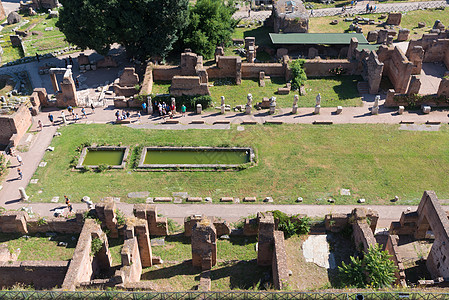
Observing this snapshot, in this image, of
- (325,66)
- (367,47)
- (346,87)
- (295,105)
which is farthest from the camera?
(367,47)

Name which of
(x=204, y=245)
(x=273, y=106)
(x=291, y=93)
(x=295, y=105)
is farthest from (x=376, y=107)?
(x=204, y=245)

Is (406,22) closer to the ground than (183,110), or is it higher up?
higher up

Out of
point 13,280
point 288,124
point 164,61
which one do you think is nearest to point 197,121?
point 288,124

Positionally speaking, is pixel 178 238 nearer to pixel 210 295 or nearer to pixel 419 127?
pixel 210 295

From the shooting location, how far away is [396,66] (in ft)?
135

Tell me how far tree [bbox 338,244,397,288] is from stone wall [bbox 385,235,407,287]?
0.85 m

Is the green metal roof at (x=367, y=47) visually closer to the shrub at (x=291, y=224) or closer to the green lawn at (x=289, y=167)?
the green lawn at (x=289, y=167)

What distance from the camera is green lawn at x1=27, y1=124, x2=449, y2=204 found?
3080 centimetres

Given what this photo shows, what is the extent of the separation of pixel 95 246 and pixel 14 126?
16.1 metres

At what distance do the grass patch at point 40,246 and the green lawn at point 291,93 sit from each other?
18154mm

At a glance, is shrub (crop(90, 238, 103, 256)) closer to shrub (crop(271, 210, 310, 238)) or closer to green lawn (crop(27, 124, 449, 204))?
green lawn (crop(27, 124, 449, 204))

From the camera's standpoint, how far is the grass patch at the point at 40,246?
26359 millimetres

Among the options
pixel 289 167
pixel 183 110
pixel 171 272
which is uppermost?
pixel 183 110

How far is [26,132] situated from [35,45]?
21131mm
